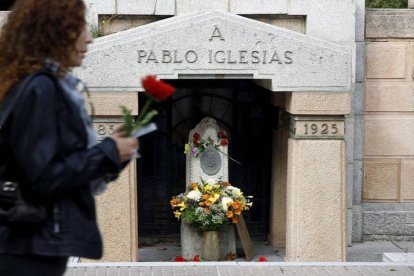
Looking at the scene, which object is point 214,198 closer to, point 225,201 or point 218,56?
point 225,201

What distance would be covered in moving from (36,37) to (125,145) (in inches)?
19.9

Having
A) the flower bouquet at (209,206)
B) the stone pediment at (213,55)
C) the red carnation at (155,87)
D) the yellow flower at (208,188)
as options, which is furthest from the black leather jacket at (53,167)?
the yellow flower at (208,188)

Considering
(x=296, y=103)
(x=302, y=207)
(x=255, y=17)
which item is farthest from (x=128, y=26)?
(x=302, y=207)

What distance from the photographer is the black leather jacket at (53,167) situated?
295 centimetres

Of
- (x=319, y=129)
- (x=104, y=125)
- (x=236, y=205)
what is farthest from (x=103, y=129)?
(x=319, y=129)

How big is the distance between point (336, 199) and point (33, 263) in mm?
5618

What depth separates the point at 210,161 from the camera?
898cm

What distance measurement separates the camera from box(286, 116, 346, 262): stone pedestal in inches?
328

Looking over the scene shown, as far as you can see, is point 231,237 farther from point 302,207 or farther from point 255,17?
point 255,17

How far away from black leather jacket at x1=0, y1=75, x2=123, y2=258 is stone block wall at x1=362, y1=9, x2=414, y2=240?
23.1ft

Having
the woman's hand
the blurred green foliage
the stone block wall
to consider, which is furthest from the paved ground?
the blurred green foliage

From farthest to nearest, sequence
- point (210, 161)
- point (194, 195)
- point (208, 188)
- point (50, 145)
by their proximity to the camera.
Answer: point (210, 161), point (208, 188), point (194, 195), point (50, 145)

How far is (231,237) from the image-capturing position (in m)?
8.83

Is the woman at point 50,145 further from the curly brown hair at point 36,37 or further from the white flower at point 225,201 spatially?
the white flower at point 225,201
